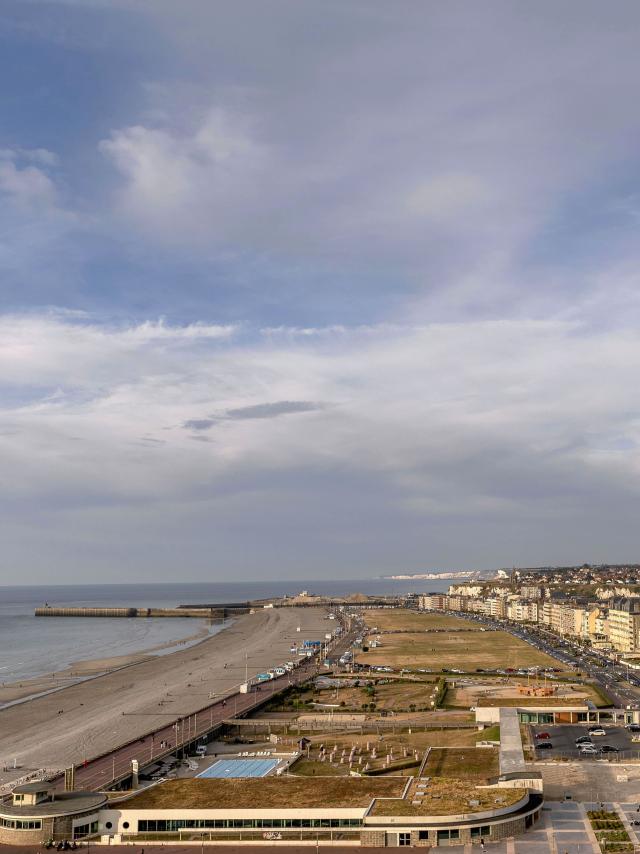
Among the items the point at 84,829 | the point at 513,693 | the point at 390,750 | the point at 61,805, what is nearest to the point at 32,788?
the point at 61,805

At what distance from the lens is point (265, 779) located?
184 feet

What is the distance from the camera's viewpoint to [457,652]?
152125mm

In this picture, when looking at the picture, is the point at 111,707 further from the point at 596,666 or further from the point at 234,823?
the point at 596,666

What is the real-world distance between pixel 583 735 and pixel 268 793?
108 ft

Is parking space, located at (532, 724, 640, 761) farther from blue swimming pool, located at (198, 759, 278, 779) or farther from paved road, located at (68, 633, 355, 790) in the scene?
paved road, located at (68, 633, 355, 790)

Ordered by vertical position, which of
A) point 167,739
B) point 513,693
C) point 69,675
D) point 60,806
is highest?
point 60,806

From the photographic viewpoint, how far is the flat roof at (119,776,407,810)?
50.0 m

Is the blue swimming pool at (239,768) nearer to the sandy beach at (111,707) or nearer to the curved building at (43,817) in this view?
the curved building at (43,817)

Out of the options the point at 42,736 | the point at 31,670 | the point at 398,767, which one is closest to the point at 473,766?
the point at 398,767

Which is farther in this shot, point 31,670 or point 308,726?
point 31,670

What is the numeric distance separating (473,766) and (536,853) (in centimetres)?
1725

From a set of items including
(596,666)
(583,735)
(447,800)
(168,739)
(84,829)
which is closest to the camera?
(84,829)

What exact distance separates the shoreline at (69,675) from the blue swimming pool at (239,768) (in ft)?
159

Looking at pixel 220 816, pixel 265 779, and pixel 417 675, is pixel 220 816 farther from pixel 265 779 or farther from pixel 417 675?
pixel 417 675
